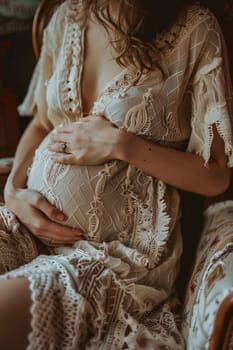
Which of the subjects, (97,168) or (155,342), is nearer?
(155,342)

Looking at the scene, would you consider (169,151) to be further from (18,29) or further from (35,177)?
(18,29)

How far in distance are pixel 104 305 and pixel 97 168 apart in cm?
29

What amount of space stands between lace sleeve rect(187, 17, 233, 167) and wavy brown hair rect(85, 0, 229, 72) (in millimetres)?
89

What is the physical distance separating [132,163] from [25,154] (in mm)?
353

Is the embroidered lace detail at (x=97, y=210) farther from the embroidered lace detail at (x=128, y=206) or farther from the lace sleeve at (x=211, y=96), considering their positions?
the lace sleeve at (x=211, y=96)

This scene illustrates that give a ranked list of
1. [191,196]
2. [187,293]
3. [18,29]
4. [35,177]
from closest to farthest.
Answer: [187,293] < [35,177] < [191,196] < [18,29]

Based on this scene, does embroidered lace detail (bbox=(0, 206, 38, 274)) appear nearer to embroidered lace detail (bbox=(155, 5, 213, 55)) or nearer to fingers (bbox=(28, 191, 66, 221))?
fingers (bbox=(28, 191, 66, 221))

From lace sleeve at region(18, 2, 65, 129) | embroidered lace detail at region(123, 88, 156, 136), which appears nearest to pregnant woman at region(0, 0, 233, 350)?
embroidered lace detail at region(123, 88, 156, 136)

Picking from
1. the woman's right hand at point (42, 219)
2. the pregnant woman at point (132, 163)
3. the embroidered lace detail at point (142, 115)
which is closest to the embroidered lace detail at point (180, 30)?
the pregnant woman at point (132, 163)

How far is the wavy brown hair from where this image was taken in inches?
47.3

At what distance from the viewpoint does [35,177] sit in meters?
1.27

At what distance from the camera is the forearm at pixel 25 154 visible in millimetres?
1379

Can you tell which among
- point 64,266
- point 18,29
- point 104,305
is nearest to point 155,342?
point 104,305

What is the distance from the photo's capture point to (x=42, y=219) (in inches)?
47.8
